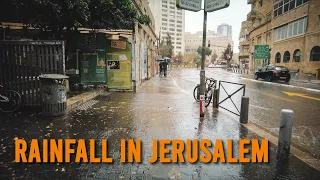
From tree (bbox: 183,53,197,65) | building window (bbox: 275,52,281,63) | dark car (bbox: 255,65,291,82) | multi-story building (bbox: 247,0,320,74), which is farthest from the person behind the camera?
tree (bbox: 183,53,197,65)

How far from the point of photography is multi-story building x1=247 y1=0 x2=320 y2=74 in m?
28.5

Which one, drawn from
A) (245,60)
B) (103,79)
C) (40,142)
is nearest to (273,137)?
(40,142)

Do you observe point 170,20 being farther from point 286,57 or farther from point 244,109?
point 244,109

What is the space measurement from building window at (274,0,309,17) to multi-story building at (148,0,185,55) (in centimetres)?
13979

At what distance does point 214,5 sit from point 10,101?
25.9 feet

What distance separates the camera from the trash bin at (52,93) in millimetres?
6422

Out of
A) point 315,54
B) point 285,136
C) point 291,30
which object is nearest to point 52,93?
point 285,136

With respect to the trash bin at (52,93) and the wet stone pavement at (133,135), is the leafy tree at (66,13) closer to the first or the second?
the trash bin at (52,93)

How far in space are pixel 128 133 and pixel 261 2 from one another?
175 ft

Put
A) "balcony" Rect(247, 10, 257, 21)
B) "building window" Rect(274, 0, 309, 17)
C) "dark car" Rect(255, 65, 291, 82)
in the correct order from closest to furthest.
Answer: "dark car" Rect(255, 65, 291, 82) → "building window" Rect(274, 0, 309, 17) → "balcony" Rect(247, 10, 257, 21)

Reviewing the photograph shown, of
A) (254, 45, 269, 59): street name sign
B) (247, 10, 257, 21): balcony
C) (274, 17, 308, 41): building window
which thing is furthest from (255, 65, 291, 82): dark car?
(247, 10, 257, 21): balcony

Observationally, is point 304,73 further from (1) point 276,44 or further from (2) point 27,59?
(2) point 27,59

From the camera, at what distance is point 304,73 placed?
29.4m

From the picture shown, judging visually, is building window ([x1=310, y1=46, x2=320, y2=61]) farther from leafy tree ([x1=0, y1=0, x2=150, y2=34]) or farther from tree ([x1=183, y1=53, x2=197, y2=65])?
tree ([x1=183, y1=53, x2=197, y2=65])
